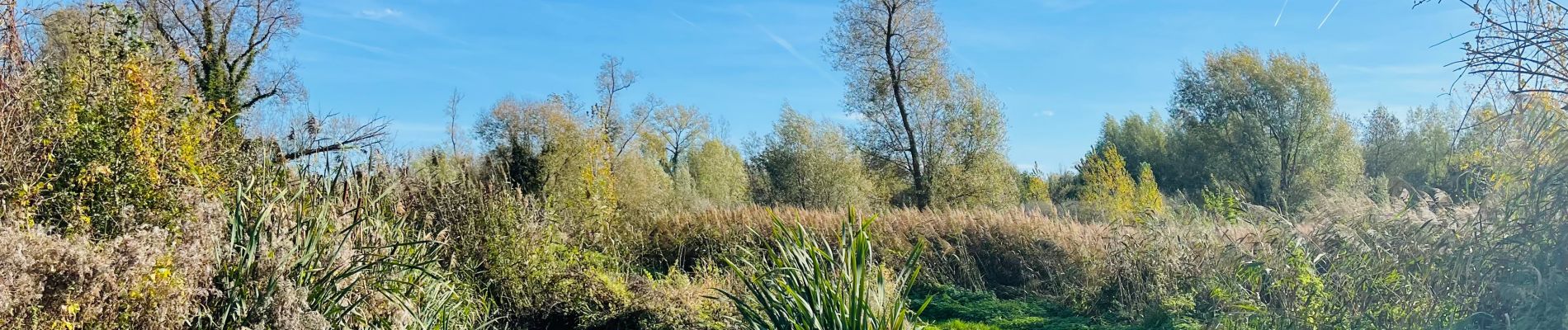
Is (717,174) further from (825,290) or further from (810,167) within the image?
(825,290)

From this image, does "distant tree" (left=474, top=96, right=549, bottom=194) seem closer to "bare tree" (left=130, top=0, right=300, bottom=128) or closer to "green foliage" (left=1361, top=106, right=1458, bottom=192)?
"bare tree" (left=130, top=0, right=300, bottom=128)

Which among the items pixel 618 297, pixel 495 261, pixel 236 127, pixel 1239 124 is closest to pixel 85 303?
pixel 236 127

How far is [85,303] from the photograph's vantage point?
356 cm

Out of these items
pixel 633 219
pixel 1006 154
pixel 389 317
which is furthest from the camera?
pixel 1006 154

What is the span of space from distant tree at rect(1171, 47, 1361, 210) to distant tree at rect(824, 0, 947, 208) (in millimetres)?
9684

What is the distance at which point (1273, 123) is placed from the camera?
1021 inches

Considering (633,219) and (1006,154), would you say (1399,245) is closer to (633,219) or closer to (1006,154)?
(633,219)

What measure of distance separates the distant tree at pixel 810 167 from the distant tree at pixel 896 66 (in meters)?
4.13

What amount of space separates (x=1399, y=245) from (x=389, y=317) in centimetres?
487

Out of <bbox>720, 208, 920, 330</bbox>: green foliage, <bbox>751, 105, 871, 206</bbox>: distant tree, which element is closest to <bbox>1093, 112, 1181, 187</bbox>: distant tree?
<bbox>751, 105, 871, 206</bbox>: distant tree

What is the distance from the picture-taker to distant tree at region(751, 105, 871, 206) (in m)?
27.8

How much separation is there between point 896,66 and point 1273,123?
12.0 meters

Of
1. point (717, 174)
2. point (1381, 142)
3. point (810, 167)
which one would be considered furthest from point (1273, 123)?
point (717, 174)

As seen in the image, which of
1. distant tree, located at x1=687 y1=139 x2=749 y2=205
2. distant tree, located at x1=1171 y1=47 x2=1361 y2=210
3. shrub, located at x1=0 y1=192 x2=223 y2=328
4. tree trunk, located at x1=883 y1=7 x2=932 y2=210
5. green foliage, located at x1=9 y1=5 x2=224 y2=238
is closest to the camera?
shrub, located at x1=0 y1=192 x2=223 y2=328
